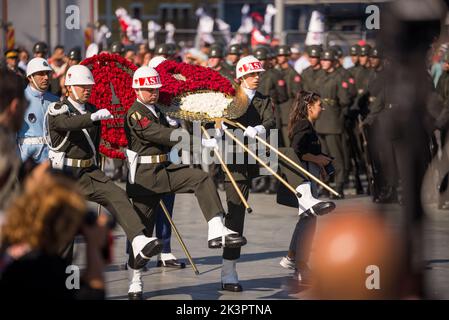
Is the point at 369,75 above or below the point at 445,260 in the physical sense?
above

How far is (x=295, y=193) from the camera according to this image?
10453 millimetres

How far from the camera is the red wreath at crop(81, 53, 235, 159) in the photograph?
10766 millimetres

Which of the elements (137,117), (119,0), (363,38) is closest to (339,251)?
(137,117)

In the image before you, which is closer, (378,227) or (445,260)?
(378,227)

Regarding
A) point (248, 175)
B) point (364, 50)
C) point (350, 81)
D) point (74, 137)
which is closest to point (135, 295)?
point (74, 137)

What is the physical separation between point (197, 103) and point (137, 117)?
0.90 meters

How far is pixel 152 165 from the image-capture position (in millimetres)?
9867

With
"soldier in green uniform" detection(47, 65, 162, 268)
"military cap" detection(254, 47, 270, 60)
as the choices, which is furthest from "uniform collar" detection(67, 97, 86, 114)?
"military cap" detection(254, 47, 270, 60)

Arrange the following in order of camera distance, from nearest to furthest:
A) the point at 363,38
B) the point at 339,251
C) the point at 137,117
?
the point at 339,251
the point at 137,117
the point at 363,38

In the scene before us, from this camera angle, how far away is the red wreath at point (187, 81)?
1049 cm

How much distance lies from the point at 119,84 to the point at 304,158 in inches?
72.1

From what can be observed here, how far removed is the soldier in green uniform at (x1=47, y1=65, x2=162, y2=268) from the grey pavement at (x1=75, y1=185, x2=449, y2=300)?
71 centimetres

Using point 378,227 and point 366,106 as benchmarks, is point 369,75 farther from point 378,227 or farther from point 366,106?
point 378,227

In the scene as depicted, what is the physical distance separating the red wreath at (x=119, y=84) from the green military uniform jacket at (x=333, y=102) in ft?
22.9
